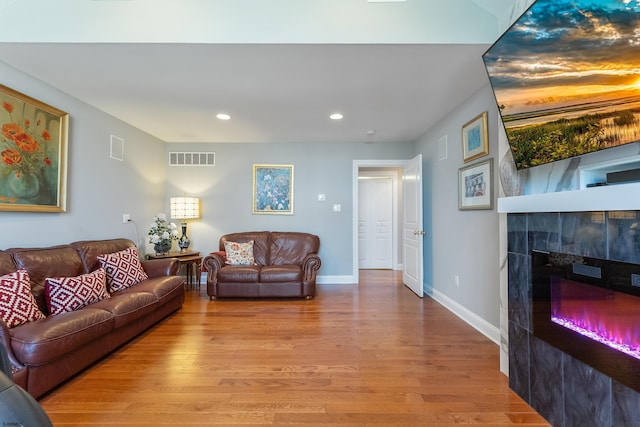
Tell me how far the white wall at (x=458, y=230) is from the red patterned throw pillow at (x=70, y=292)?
3539 millimetres

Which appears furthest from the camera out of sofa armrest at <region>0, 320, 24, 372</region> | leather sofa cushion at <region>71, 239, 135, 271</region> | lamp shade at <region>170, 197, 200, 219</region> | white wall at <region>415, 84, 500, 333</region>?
lamp shade at <region>170, 197, 200, 219</region>

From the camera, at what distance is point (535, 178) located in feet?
6.27

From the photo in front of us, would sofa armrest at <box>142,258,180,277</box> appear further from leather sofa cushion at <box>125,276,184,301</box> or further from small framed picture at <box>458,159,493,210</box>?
small framed picture at <box>458,159,493,210</box>

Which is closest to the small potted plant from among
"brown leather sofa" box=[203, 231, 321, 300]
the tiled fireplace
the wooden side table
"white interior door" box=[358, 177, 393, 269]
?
the wooden side table

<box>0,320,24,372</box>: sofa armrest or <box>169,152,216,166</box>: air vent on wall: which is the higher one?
<box>169,152,216,166</box>: air vent on wall

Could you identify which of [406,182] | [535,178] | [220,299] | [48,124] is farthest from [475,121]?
[48,124]

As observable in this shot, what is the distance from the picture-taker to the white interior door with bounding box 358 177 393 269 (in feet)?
21.0

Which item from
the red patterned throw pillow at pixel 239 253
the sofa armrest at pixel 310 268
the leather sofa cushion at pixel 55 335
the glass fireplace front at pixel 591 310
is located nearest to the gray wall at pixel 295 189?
the red patterned throw pillow at pixel 239 253

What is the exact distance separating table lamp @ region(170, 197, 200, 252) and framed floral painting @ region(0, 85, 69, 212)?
5.01 ft

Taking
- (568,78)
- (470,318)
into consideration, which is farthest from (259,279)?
(568,78)

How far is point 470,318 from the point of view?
299 cm

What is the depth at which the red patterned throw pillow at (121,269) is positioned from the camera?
287 centimetres

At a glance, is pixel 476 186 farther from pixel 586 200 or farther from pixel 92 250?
pixel 92 250

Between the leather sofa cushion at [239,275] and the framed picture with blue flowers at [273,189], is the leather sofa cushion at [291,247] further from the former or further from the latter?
the leather sofa cushion at [239,275]
